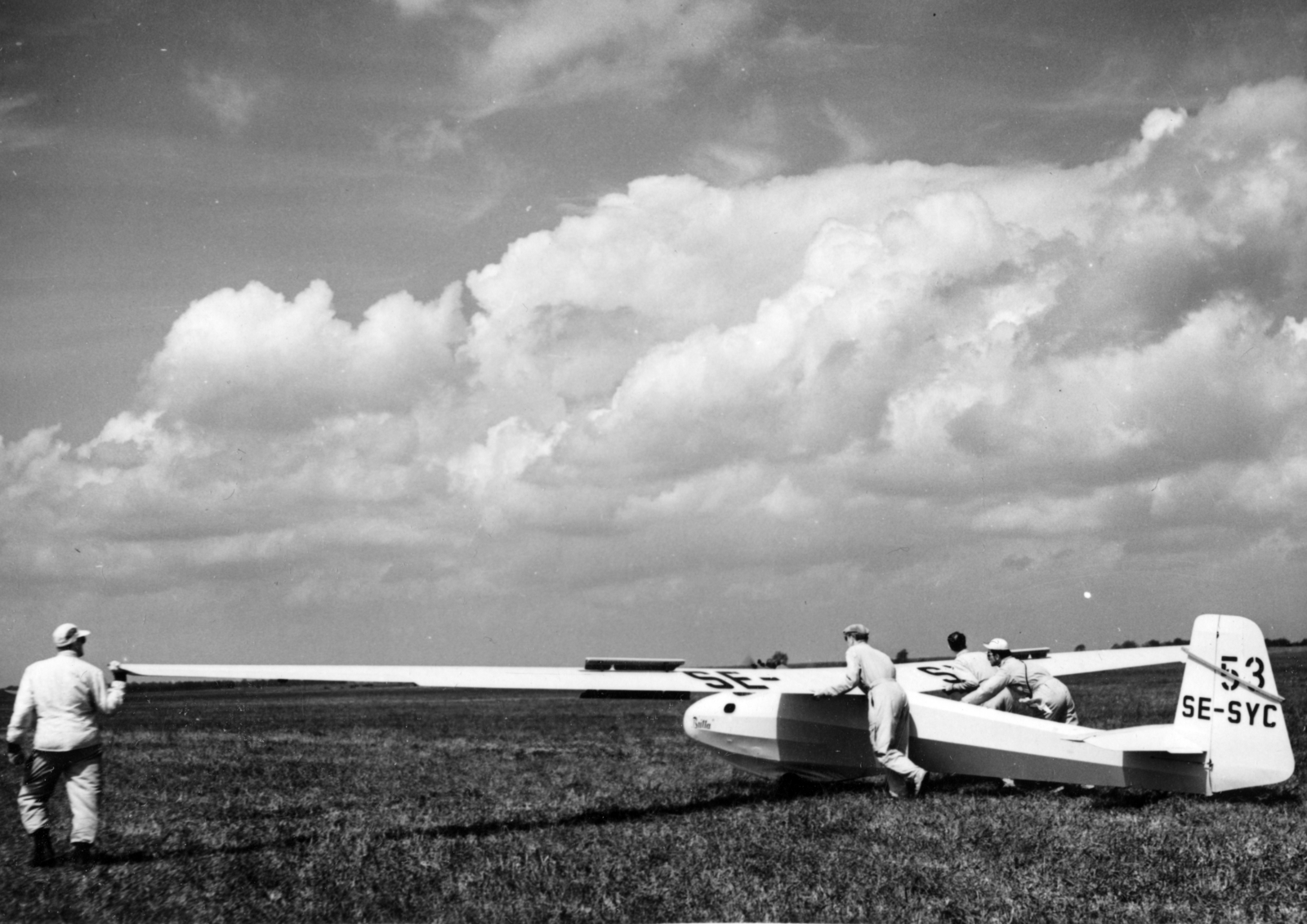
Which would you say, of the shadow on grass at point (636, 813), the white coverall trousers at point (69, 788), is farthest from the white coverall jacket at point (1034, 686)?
the white coverall trousers at point (69, 788)

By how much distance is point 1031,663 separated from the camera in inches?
518

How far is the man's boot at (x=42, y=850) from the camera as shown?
824cm

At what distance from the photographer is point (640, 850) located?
8.49m

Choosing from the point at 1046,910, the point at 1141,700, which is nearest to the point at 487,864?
the point at 1046,910

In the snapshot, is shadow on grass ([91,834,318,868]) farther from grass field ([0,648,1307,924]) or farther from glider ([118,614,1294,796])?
glider ([118,614,1294,796])

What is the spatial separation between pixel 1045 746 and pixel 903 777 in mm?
1464

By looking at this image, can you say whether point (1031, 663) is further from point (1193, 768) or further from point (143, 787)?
point (143, 787)

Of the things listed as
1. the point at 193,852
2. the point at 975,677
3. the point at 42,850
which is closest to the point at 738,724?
the point at 975,677

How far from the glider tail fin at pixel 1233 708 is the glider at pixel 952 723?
0.01 m

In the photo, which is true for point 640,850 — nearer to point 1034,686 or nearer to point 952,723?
point 952,723

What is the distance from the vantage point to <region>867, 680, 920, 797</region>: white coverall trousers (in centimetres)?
1130

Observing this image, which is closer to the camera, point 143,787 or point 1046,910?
point 1046,910

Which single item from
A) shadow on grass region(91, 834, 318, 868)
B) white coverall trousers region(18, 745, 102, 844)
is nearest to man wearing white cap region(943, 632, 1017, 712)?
shadow on grass region(91, 834, 318, 868)

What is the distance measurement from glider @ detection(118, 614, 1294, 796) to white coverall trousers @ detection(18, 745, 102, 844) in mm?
1017
